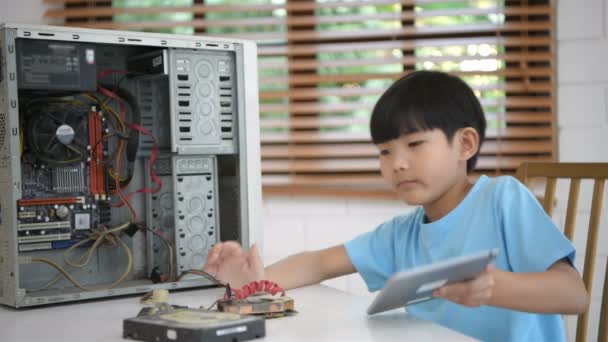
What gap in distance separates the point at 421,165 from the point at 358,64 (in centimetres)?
116

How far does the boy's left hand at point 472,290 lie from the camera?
2.81ft

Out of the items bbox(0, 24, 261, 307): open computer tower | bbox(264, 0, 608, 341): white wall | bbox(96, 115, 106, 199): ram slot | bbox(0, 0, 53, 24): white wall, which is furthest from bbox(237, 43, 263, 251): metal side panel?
bbox(0, 0, 53, 24): white wall

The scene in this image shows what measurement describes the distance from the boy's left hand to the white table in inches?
2.6

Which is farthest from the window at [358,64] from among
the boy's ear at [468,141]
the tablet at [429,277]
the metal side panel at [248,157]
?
the tablet at [429,277]

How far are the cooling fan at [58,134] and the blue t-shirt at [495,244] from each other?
0.62m

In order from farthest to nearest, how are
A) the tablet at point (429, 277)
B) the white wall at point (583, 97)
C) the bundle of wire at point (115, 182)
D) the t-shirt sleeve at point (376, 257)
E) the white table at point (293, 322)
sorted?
the white wall at point (583, 97) < the bundle of wire at point (115, 182) < the t-shirt sleeve at point (376, 257) < the white table at point (293, 322) < the tablet at point (429, 277)

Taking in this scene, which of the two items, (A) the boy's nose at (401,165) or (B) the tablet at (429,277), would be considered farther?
(A) the boy's nose at (401,165)

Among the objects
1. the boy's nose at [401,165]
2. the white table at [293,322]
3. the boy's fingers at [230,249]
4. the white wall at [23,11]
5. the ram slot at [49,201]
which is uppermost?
the white wall at [23,11]

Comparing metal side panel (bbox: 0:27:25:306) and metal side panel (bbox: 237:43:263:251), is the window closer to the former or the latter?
metal side panel (bbox: 237:43:263:251)

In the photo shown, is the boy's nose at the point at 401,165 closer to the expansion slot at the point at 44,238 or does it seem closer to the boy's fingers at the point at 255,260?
the boy's fingers at the point at 255,260

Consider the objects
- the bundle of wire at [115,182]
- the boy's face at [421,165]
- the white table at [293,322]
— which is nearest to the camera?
the white table at [293,322]

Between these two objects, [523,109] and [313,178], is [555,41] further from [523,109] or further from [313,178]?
[313,178]

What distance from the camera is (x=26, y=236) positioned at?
1.33 meters

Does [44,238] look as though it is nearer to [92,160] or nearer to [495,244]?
[92,160]
